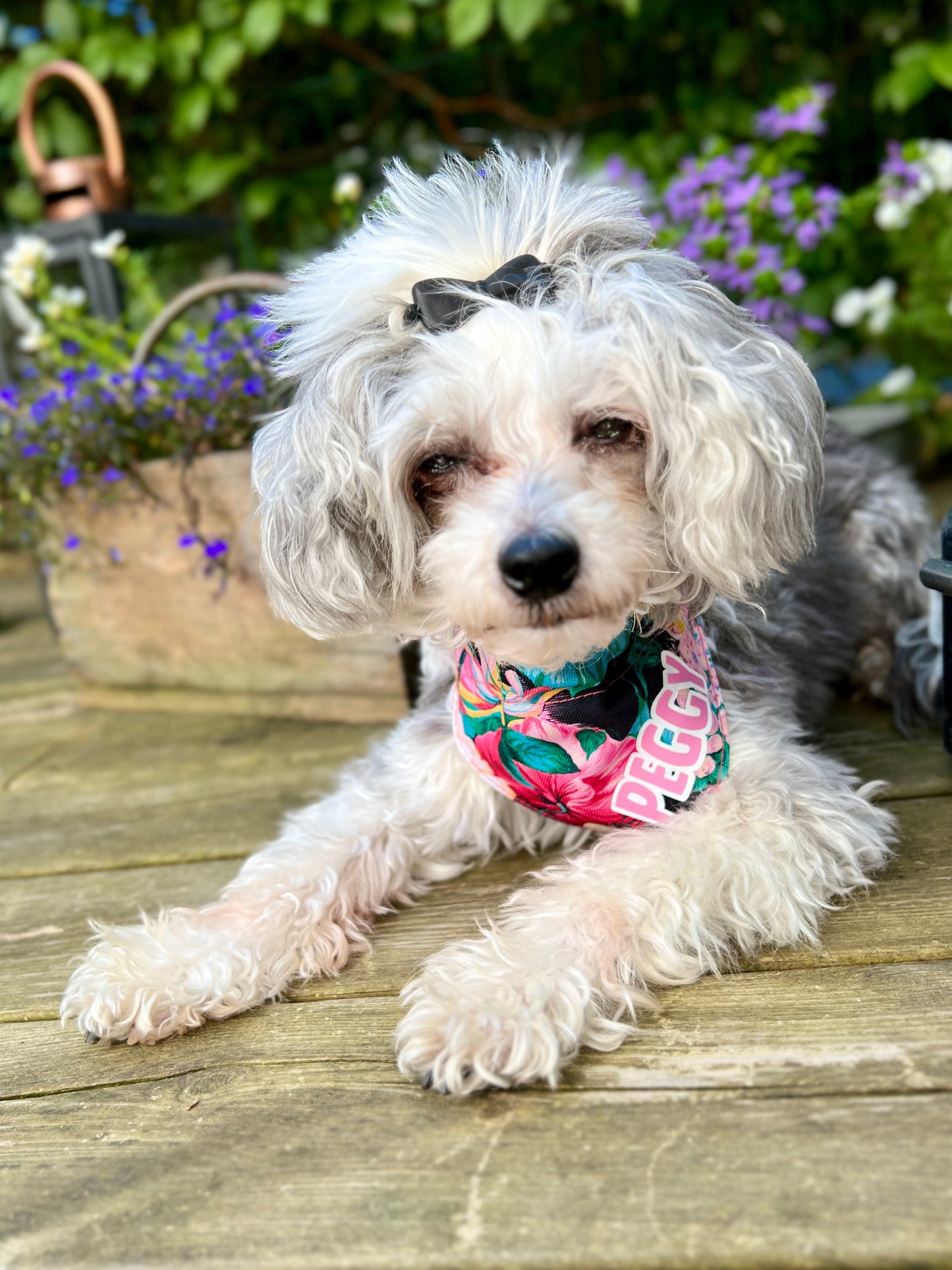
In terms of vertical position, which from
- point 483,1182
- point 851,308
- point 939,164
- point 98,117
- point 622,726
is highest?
point 98,117

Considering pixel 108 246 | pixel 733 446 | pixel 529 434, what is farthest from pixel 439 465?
pixel 108 246

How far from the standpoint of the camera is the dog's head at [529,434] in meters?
1.65

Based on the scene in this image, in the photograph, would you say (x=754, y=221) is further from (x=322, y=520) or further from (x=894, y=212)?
(x=322, y=520)

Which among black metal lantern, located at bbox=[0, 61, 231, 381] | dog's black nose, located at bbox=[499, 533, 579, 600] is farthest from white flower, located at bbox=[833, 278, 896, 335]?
dog's black nose, located at bbox=[499, 533, 579, 600]

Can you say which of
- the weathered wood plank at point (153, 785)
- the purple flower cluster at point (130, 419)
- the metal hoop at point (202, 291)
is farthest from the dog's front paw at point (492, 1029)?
the metal hoop at point (202, 291)

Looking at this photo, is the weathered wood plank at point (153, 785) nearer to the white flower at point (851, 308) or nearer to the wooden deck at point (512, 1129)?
the wooden deck at point (512, 1129)

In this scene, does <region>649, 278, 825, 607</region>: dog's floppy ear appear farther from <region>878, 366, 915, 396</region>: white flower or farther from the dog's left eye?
<region>878, 366, 915, 396</region>: white flower

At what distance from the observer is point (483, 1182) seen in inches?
52.1

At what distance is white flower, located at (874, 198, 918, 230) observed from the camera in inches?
181

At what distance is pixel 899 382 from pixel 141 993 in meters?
4.46

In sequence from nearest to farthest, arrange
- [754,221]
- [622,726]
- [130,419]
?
[622,726] < [130,419] < [754,221]

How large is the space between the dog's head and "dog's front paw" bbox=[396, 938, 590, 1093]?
50cm

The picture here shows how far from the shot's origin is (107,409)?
3369mm

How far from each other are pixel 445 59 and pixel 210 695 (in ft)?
13.3
